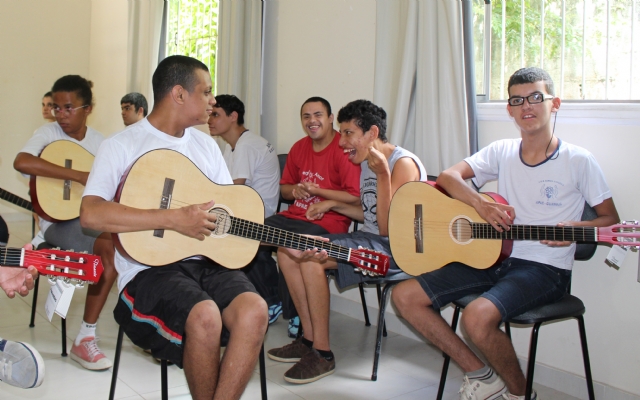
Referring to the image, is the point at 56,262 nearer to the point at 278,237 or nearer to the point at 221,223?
the point at 221,223

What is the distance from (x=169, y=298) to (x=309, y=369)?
105cm

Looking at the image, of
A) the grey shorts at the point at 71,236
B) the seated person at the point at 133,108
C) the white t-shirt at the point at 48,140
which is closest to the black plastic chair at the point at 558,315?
the grey shorts at the point at 71,236

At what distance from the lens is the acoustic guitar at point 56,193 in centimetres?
309

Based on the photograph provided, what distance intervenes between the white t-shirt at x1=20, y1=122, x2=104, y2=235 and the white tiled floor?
70 cm

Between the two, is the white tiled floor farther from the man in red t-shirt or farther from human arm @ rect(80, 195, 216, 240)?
human arm @ rect(80, 195, 216, 240)

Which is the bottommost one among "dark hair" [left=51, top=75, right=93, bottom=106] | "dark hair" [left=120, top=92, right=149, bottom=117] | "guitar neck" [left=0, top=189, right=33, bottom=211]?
"guitar neck" [left=0, top=189, right=33, bottom=211]

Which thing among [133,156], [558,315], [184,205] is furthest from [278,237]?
[558,315]

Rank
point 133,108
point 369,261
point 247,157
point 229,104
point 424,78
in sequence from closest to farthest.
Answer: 1. point 369,261
2. point 424,78
3. point 247,157
4. point 229,104
5. point 133,108

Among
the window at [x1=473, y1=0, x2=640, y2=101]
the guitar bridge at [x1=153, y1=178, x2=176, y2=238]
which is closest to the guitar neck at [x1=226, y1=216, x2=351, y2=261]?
the guitar bridge at [x1=153, y1=178, x2=176, y2=238]

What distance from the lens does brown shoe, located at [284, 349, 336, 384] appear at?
111 inches

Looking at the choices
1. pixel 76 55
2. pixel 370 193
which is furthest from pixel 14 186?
pixel 370 193

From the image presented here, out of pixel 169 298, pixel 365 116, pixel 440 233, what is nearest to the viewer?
pixel 169 298

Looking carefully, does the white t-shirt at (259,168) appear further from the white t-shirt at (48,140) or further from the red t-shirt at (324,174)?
the white t-shirt at (48,140)

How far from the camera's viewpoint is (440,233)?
2.59 metres
